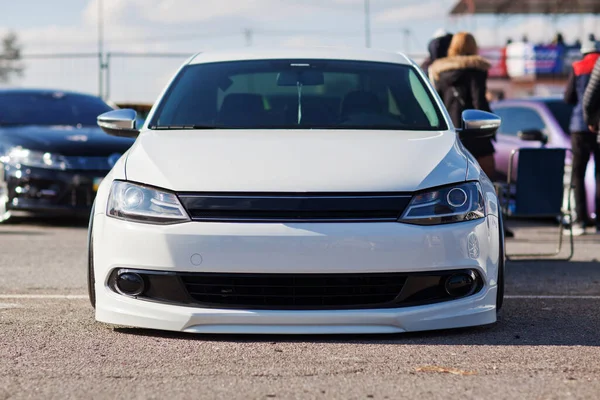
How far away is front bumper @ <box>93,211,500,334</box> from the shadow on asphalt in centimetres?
9

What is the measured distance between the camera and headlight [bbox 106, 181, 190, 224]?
190 inches

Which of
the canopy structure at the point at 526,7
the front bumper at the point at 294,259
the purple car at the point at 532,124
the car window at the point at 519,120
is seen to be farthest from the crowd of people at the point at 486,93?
the canopy structure at the point at 526,7

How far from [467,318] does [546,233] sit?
625 centimetres

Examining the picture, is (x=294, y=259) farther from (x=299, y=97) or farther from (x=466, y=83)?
(x=466, y=83)

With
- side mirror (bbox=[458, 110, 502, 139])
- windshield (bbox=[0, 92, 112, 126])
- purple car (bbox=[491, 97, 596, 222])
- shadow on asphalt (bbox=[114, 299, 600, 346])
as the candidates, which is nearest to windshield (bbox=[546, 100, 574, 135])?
purple car (bbox=[491, 97, 596, 222])

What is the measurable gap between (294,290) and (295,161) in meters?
0.62

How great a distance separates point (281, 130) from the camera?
571cm

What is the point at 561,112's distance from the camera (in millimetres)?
12445

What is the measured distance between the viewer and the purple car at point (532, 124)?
1199 centimetres

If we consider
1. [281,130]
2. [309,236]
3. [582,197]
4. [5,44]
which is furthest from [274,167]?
[5,44]

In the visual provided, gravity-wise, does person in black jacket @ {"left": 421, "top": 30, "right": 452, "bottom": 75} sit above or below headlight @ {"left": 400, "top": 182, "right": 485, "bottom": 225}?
above

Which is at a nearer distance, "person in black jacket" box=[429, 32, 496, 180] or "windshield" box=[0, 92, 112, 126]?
Answer: "person in black jacket" box=[429, 32, 496, 180]

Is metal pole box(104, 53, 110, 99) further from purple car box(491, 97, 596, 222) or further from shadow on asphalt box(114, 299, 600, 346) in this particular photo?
shadow on asphalt box(114, 299, 600, 346)

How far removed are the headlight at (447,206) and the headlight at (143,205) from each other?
101 centimetres
